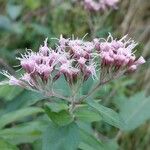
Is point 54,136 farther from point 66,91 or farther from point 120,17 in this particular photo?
point 120,17

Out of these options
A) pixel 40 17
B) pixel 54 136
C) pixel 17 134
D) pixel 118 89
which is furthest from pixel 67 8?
pixel 54 136

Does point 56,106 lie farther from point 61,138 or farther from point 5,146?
point 5,146

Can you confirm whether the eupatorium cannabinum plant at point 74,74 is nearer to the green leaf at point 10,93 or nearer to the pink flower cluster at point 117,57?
the pink flower cluster at point 117,57

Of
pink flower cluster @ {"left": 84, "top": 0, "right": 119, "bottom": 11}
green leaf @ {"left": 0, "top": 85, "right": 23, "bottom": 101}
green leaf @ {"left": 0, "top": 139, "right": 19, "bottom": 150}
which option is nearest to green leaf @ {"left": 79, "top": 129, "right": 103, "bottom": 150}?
green leaf @ {"left": 0, "top": 139, "right": 19, "bottom": 150}

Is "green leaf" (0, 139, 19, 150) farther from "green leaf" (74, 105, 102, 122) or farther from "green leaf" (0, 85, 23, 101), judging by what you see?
"green leaf" (0, 85, 23, 101)

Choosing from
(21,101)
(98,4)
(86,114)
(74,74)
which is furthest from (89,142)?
(98,4)

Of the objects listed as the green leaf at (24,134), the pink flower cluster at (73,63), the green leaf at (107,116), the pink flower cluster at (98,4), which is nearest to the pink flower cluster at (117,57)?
the pink flower cluster at (73,63)
